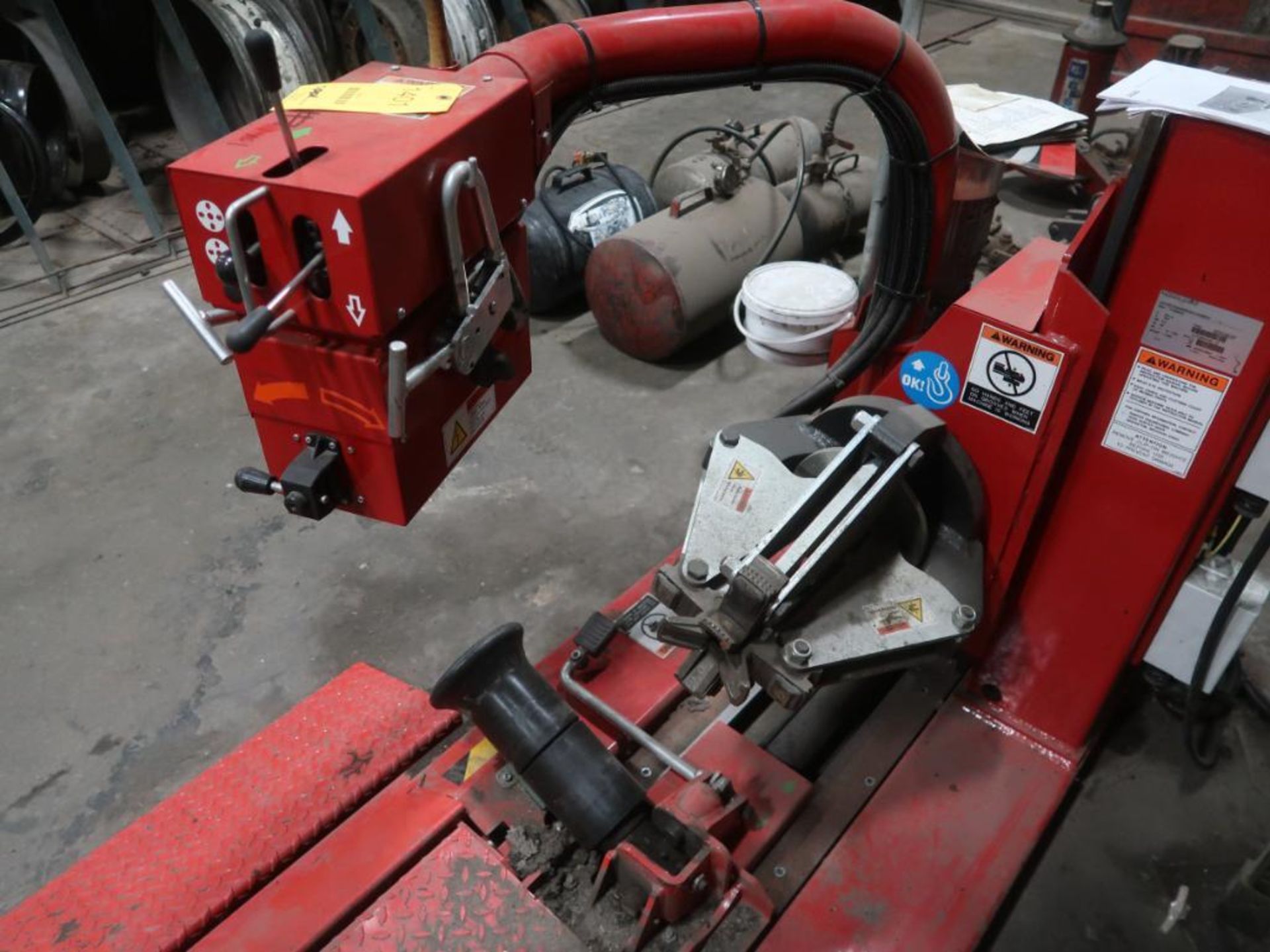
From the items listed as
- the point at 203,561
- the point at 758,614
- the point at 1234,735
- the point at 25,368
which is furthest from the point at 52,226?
the point at 1234,735

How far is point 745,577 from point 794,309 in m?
1.81

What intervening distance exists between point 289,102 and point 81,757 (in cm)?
169

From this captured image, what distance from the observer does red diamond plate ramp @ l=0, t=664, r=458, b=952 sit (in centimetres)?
121

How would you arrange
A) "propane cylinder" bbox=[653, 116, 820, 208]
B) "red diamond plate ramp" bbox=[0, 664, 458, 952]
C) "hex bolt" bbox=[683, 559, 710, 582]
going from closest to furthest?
"hex bolt" bbox=[683, 559, 710, 582] < "red diamond plate ramp" bbox=[0, 664, 458, 952] < "propane cylinder" bbox=[653, 116, 820, 208]

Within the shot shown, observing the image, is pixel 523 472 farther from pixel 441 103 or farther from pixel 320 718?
pixel 441 103

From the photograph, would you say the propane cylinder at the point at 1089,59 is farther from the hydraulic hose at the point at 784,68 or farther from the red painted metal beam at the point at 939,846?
the red painted metal beam at the point at 939,846

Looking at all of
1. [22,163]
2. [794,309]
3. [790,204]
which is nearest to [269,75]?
[794,309]

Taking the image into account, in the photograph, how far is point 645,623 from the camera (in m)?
1.56

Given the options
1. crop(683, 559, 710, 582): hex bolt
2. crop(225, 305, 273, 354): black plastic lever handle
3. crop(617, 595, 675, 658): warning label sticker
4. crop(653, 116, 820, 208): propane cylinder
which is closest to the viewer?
crop(225, 305, 273, 354): black plastic lever handle

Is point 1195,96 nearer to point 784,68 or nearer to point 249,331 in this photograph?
point 784,68

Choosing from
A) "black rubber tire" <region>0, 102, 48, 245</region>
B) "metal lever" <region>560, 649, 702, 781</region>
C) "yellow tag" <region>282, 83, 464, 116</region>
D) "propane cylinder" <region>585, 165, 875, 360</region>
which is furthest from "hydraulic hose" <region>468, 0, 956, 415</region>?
"black rubber tire" <region>0, 102, 48, 245</region>

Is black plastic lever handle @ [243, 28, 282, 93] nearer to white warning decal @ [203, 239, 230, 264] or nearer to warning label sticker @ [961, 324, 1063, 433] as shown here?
white warning decal @ [203, 239, 230, 264]

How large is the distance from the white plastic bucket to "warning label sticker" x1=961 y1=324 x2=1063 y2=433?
144cm

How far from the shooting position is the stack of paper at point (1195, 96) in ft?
3.28
